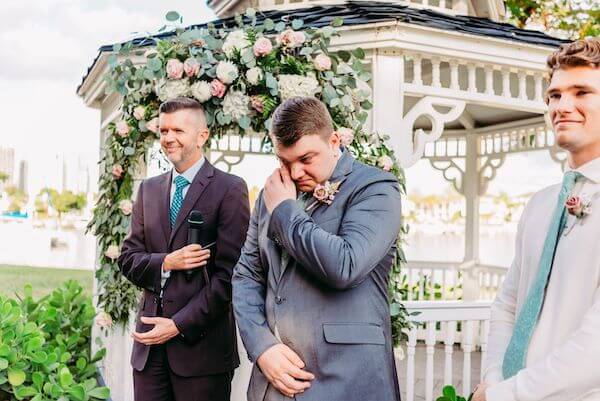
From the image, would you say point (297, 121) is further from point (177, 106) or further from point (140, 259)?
point (140, 259)

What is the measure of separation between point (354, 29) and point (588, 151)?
2.91m

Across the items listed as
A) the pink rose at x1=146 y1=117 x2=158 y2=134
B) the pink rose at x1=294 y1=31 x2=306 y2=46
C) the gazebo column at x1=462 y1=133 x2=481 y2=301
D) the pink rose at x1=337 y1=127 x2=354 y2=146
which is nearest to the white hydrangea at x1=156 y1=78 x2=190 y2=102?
the pink rose at x1=146 y1=117 x2=158 y2=134

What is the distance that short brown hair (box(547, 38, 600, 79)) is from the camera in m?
1.85

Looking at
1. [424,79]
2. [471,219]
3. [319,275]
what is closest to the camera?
[319,275]

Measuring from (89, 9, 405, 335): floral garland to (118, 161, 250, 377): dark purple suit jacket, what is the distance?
70 cm

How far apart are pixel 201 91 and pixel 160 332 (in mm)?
1390

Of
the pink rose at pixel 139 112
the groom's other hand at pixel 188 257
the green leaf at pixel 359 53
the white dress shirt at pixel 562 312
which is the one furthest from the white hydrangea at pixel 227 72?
the white dress shirt at pixel 562 312

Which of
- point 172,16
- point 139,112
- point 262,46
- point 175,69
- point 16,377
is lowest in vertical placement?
point 16,377

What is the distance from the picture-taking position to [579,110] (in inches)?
72.6

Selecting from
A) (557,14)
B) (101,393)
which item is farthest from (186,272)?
(557,14)

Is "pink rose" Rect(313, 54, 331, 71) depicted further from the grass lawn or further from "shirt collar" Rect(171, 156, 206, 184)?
the grass lawn

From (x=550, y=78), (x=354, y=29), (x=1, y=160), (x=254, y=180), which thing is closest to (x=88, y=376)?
(x=354, y=29)

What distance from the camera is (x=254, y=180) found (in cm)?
1302

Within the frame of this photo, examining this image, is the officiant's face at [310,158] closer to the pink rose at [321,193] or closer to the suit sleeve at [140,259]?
the pink rose at [321,193]
